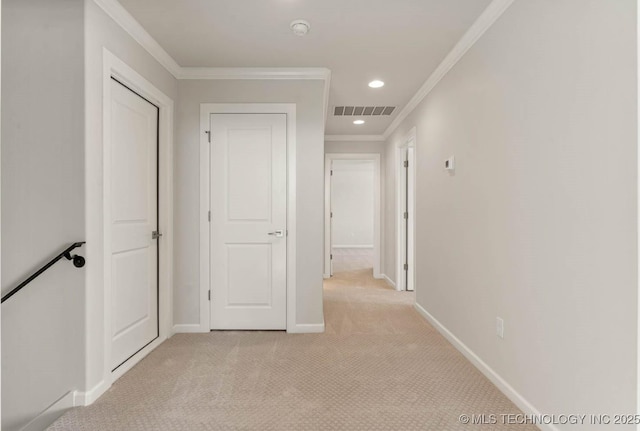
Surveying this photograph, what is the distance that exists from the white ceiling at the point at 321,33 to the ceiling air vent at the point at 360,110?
91 cm

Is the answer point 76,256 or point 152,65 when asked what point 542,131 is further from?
point 152,65

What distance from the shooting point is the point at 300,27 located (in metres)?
2.63

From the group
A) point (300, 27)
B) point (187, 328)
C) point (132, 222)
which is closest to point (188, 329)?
point (187, 328)

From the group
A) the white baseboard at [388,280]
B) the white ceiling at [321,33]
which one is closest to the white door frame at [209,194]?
the white ceiling at [321,33]

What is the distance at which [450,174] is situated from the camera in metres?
3.21

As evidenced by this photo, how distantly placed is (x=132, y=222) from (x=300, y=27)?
182 centimetres

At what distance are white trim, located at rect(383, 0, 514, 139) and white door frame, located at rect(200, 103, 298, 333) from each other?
134 cm

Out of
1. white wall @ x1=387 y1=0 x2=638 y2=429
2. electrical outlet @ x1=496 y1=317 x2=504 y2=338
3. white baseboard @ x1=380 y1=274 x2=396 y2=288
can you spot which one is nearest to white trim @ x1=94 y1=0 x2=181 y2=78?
white wall @ x1=387 y1=0 x2=638 y2=429

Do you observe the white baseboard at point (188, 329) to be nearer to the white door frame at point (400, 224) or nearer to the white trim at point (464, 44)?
the white door frame at point (400, 224)

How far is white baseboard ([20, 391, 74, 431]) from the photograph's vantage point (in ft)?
6.19

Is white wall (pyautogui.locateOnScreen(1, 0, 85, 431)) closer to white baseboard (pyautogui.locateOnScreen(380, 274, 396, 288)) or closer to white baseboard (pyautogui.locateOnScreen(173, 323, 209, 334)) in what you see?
white baseboard (pyautogui.locateOnScreen(173, 323, 209, 334))

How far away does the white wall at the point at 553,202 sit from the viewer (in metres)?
1.43

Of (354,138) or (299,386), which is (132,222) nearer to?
(299,386)

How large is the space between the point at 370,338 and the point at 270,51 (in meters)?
2.54
